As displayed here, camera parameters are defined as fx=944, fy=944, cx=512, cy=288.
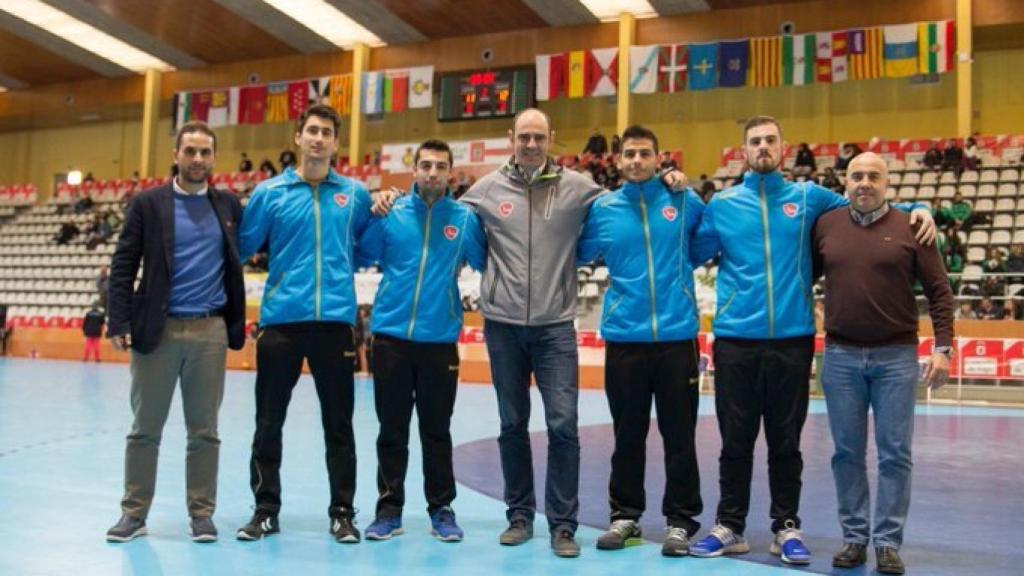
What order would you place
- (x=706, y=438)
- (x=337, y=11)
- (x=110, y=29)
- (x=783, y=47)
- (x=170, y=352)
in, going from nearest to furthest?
(x=170, y=352)
(x=706, y=438)
(x=783, y=47)
(x=337, y=11)
(x=110, y=29)

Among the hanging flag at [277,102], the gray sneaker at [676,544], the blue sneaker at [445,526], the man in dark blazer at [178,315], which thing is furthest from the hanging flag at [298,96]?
the gray sneaker at [676,544]

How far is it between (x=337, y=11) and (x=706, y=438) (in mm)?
18347

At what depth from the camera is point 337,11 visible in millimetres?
23938

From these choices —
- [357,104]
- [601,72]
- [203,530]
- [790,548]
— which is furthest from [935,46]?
[203,530]

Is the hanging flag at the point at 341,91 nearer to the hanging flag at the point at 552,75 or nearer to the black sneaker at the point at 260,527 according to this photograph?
the hanging flag at the point at 552,75

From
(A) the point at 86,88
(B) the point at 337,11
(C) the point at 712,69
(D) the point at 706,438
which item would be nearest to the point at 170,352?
(D) the point at 706,438

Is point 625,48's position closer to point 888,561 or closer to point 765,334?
point 765,334

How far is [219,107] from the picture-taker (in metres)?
27.1

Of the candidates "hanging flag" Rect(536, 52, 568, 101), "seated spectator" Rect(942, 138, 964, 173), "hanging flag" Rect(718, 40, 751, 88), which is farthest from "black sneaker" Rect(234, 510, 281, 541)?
"hanging flag" Rect(536, 52, 568, 101)

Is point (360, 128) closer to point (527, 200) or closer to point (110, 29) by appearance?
point (110, 29)

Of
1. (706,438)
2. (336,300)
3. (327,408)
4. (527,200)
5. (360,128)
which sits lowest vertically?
(706,438)

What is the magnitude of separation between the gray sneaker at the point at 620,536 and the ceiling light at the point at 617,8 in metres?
19.7

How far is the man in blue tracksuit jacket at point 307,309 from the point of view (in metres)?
4.62

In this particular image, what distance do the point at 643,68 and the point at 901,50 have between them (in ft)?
18.4
